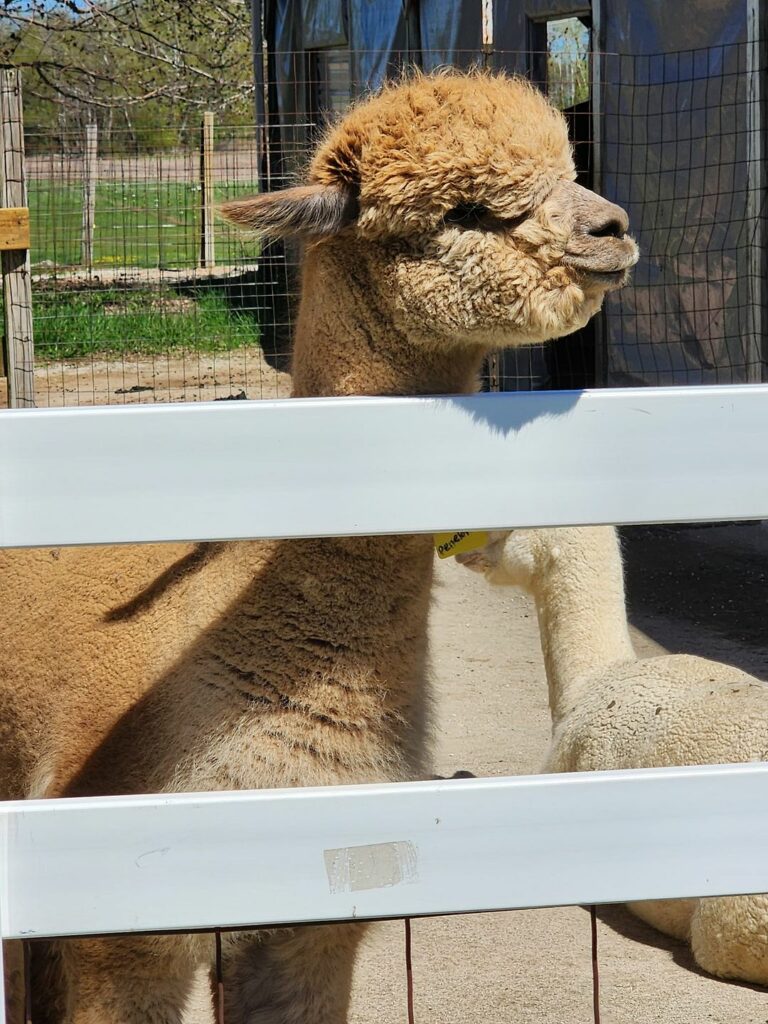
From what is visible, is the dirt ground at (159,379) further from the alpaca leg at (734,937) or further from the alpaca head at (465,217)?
the alpaca head at (465,217)

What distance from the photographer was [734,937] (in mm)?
3260

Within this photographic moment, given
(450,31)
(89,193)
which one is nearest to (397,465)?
(450,31)

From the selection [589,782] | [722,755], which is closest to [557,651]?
[722,755]

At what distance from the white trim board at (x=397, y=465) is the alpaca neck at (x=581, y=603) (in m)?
2.89

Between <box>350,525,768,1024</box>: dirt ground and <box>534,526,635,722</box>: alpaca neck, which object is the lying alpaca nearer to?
<box>534,526,635,722</box>: alpaca neck

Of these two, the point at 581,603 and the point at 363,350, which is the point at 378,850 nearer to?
the point at 363,350

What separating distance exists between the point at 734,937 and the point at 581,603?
138 centimetres

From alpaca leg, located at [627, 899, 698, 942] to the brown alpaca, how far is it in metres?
1.56

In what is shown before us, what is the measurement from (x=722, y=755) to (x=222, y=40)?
1992 centimetres

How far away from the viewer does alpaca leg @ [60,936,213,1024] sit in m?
2.12

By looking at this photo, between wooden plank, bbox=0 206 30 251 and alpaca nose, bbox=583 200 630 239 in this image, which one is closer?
alpaca nose, bbox=583 200 630 239

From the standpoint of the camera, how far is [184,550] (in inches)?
98.9

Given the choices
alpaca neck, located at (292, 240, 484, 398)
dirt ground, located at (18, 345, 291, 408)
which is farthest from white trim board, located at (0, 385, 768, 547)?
dirt ground, located at (18, 345, 291, 408)

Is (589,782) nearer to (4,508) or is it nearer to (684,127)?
(4,508)
